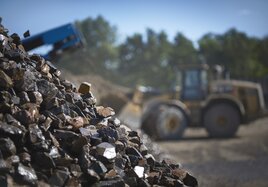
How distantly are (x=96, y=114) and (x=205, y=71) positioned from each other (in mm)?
9095

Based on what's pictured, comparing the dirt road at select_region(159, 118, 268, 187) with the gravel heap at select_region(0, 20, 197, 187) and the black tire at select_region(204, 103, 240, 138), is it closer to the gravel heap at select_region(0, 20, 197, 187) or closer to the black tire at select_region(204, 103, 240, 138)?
the black tire at select_region(204, 103, 240, 138)

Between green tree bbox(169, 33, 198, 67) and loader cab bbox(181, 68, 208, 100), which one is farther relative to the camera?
green tree bbox(169, 33, 198, 67)

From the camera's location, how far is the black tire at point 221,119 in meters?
13.5

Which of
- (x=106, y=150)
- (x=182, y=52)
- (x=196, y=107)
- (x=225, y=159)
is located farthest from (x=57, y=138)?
(x=182, y=52)

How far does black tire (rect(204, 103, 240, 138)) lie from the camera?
44.4 feet

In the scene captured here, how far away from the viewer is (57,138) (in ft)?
14.5

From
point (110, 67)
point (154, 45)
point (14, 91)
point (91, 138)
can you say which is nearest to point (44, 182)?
point (91, 138)

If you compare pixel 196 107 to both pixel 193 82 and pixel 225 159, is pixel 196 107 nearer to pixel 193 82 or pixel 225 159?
pixel 193 82

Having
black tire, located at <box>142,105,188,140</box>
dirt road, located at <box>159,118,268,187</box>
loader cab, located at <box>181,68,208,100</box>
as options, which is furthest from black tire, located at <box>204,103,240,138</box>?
black tire, located at <box>142,105,188,140</box>

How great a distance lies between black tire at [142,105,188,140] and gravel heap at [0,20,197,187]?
296 inches

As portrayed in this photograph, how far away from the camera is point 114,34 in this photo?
5112 cm

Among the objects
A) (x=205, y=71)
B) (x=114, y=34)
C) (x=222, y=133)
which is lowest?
(x=222, y=133)

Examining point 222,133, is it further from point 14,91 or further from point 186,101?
point 14,91

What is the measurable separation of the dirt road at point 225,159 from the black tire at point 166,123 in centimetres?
42
